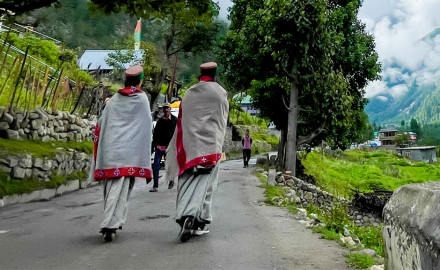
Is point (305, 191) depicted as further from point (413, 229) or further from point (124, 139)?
point (413, 229)

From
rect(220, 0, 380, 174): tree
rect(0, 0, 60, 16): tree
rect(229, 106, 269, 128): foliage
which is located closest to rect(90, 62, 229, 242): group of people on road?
rect(0, 0, 60, 16): tree

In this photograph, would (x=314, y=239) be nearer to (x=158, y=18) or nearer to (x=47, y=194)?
(x=158, y=18)

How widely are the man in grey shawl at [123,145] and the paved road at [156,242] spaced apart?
48 centimetres

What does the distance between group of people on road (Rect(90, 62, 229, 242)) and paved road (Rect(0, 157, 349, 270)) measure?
1.39ft

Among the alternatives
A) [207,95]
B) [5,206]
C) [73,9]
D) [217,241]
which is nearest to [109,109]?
[207,95]

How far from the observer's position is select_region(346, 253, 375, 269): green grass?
4.63 m

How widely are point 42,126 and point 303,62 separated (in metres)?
10.1

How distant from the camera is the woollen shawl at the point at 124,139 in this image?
5.94m

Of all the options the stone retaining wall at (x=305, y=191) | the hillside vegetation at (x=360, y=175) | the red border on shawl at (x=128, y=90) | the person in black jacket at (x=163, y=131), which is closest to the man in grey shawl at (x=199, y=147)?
the red border on shawl at (x=128, y=90)

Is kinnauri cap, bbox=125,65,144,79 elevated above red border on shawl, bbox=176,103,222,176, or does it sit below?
above

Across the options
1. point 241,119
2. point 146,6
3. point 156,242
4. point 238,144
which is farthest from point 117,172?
point 241,119

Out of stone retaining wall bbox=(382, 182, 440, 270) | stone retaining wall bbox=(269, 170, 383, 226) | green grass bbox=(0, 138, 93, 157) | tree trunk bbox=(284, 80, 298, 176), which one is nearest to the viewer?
stone retaining wall bbox=(382, 182, 440, 270)

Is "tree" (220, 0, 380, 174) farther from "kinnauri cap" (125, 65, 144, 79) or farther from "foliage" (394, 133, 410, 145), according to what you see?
"foliage" (394, 133, 410, 145)

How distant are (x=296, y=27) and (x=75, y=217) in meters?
12.0
